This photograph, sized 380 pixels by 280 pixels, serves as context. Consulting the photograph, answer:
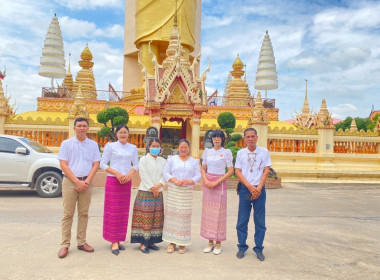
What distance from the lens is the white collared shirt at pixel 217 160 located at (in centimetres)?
462

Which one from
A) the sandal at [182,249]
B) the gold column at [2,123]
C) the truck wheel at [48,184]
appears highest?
the gold column at [2,123]

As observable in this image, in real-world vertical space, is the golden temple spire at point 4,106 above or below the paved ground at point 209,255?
above

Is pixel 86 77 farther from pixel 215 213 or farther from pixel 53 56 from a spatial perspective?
pixel 215 213

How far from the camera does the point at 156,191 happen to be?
438 centimetres

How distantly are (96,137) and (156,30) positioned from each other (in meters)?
12.7

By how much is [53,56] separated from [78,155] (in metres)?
26.8

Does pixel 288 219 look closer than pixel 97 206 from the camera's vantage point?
Result: Yes

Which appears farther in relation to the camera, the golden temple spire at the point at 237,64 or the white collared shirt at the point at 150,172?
the golden temple spire at the point at 237,64

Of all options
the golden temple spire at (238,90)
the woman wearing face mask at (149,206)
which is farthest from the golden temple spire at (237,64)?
the woman wearing face mask at (149,206)

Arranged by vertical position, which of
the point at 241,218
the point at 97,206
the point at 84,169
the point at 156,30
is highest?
the point at 156,30

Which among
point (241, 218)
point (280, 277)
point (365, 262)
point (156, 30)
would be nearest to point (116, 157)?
point (241, 218)

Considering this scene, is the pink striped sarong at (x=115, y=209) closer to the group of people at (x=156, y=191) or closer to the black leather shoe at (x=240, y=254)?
the group of people at (x=156, y=191)

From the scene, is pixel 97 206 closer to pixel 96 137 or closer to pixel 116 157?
pixel 116 157

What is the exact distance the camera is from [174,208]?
4461 millimetres
